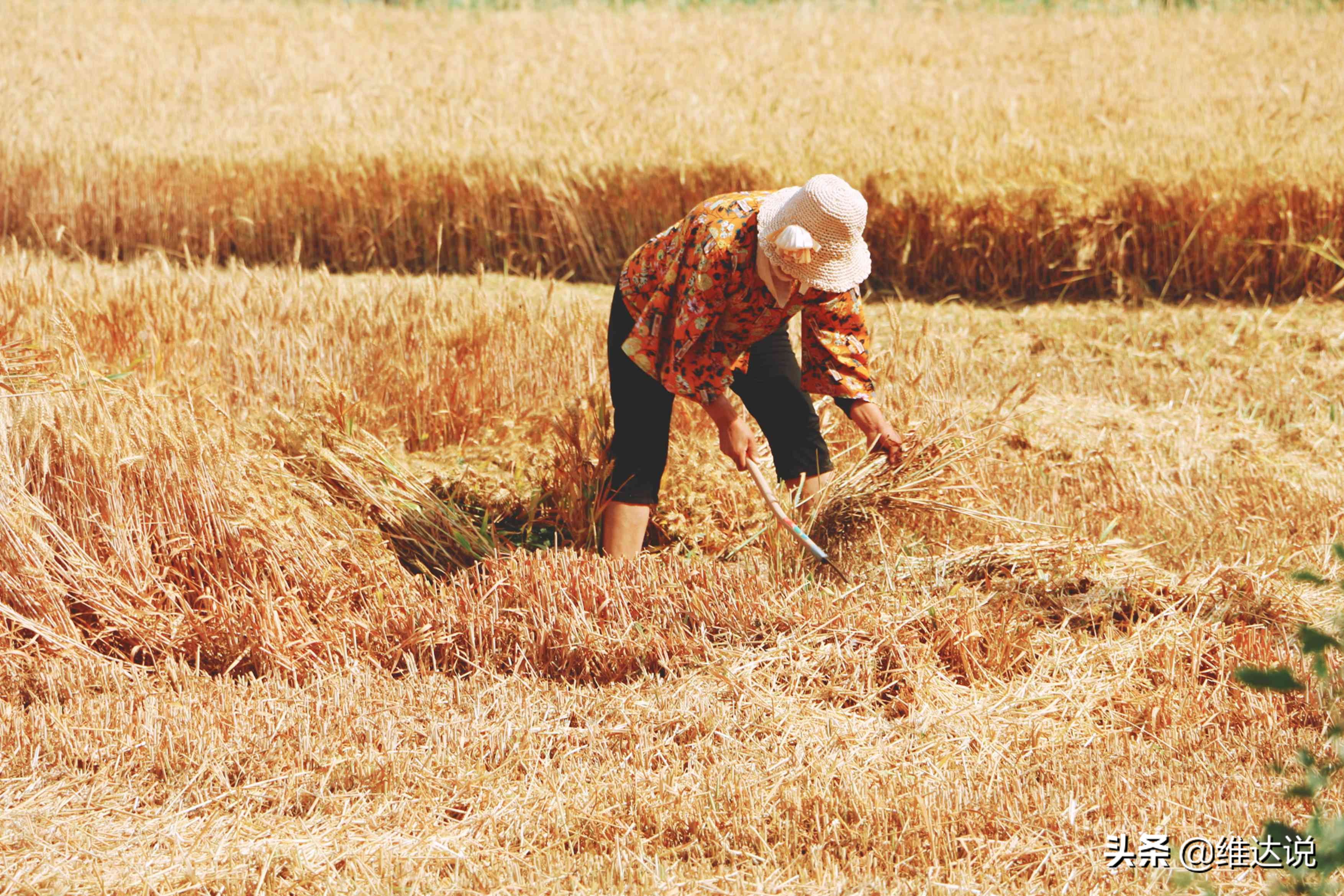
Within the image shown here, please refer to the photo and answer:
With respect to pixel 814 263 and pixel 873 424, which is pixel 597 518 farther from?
pixel 814 263

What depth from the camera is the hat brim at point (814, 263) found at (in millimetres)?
3395

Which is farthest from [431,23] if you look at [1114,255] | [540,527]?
[540,527]

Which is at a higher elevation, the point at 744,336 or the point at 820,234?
the point at 820,234

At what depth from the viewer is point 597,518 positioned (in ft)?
14.5

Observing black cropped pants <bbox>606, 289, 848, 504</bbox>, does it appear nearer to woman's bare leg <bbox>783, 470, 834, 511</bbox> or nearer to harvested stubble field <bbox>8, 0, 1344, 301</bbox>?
woman's bare leg <bbox>783, 470, 834, 511</bbox>

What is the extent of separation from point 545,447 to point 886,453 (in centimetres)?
135

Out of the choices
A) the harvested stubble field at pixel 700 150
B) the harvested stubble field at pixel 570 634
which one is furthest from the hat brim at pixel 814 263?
the harvested stubble field at pixel 700 150

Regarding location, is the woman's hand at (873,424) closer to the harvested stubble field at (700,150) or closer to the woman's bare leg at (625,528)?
the woman's bare leg at (625,528)

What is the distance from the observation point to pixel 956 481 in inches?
171

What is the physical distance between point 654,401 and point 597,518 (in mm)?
570

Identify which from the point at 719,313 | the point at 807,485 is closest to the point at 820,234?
the point at 719,313

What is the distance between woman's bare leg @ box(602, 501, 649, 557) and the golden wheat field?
0.16 meters

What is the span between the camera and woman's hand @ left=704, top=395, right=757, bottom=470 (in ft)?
12.0

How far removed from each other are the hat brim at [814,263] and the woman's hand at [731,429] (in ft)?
1.43
